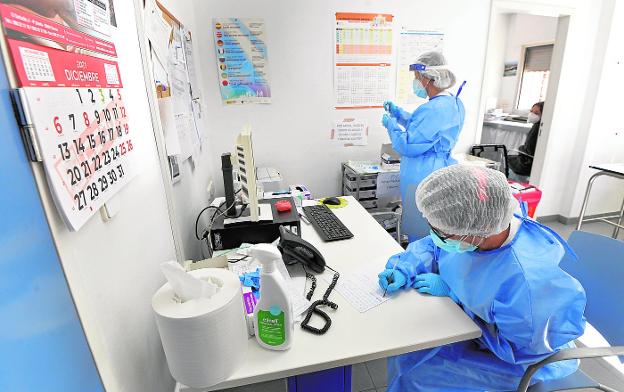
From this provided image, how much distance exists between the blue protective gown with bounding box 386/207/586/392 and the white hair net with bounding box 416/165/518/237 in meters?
0.11

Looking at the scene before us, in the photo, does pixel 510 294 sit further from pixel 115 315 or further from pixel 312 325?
pixel 115 315

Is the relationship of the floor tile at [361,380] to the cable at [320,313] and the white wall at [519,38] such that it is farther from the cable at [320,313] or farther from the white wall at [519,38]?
the white wall at [519,38]

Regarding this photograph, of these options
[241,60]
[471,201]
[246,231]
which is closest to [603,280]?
[471,201]

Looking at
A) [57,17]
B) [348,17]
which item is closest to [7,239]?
[57,17]

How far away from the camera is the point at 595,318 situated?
3.74 feet

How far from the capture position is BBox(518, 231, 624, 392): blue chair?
102 centimetres

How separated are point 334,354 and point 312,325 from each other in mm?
124

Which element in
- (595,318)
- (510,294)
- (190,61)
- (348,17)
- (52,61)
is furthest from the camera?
(348,17)

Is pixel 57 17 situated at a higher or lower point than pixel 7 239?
higher

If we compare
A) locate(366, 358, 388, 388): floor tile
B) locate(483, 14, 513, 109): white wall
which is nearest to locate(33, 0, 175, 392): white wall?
locate(366, 358, 388, 388): floor tile

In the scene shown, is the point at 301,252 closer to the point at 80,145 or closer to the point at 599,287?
the point at 80,145

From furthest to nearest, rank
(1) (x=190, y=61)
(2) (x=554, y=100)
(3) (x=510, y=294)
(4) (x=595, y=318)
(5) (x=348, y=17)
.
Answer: (2) (x=554, y=100)
(5) (x=348, y=17)
(1) (x=190, y=61)
(4) (x=595, y=318)
(3) (x=510, y=294)

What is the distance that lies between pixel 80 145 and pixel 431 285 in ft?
3.49

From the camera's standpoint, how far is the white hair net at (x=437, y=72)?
215cm
